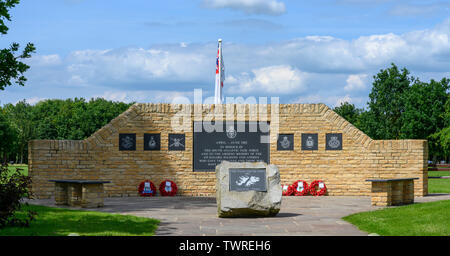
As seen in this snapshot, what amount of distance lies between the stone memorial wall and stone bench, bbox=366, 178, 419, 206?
340 centimetres

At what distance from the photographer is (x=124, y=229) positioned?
10633mm

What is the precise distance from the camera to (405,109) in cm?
4656

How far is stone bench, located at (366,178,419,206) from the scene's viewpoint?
15.5 metres

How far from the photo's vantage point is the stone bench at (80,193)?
15.1m

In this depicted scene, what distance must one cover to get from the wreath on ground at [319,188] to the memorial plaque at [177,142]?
4.91 meters

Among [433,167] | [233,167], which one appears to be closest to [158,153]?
[233,167]

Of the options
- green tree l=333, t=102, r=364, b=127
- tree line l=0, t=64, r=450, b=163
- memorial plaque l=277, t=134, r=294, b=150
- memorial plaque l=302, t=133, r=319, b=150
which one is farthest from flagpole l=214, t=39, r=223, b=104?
green tree l=333, t=102, r=364, b=127

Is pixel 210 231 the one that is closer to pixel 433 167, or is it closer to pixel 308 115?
pixel 308 115

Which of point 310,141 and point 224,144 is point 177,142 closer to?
point 224,144

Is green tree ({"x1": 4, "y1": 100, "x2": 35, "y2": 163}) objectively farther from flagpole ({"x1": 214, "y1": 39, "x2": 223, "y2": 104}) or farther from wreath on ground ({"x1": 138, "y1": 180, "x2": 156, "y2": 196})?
wreath on ground ({"x1": 138, "y1": 180, "x2": 156, "y2": 196})

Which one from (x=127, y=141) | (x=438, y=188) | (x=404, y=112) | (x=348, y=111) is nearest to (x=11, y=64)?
(x=127, y=141)

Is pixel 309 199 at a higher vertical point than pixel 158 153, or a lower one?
lower

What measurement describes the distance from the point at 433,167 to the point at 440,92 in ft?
34.5

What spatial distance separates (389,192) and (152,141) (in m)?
8.68
